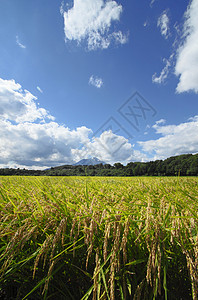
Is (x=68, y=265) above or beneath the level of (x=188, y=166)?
beneath

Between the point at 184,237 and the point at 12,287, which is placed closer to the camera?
the point at 184,237

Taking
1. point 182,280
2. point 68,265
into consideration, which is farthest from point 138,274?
point 68,265

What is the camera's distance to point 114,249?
3.82ft

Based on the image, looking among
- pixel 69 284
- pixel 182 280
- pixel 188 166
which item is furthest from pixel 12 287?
pixel 188 166

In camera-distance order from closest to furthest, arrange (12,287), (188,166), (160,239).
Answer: (160,239)
(12,287)
(188,166)

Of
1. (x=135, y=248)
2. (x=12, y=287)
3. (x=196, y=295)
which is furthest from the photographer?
(x=12, y=287)

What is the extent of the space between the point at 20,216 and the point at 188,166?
69.1 m

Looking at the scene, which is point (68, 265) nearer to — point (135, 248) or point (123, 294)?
point (123, 294)

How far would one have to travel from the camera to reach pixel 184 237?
1341mm

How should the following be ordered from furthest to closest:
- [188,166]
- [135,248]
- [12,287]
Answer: [188,166], [12,287], [135,248]

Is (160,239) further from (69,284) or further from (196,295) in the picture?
(69,284)

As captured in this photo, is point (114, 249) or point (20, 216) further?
point (20, 216)

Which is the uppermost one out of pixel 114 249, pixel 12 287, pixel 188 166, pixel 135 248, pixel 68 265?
pixel 188 166

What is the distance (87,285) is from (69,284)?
0.67 feet
